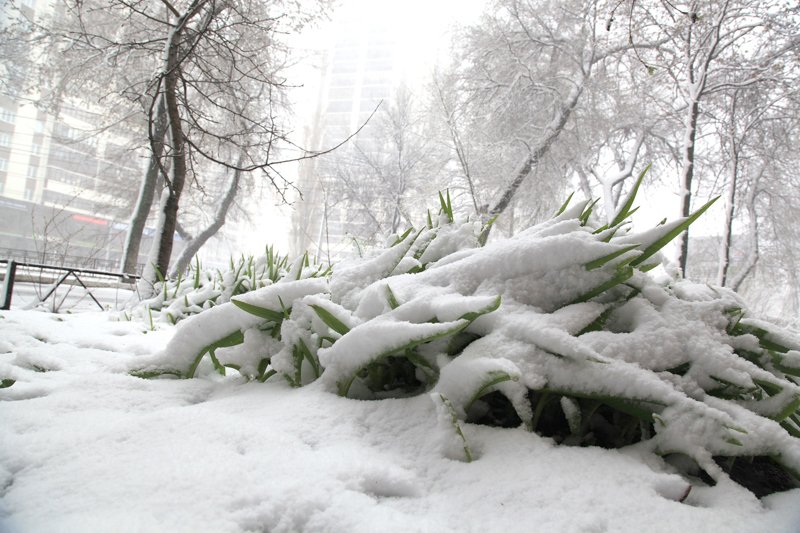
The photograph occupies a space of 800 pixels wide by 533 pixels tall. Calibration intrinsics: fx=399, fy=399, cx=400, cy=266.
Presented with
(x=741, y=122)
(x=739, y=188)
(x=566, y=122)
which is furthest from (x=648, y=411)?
(x=739, y=188)

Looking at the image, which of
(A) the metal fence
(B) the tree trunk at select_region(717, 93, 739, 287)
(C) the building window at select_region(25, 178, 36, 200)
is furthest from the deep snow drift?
(C) the building window at select_region(25, 178, 36, 200)

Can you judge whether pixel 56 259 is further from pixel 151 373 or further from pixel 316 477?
pixel 316 477

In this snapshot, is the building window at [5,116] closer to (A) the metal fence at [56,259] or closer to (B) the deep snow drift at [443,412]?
(A) the metal fence at [56,259]

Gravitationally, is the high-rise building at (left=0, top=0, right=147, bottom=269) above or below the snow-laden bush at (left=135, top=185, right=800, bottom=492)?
above

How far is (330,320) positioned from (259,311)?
0.21 meters

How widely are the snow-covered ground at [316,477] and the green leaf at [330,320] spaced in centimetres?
15

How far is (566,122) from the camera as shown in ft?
31.5

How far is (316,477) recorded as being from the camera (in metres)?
0.56

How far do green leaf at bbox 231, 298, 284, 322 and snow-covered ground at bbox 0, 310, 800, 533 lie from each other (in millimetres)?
235

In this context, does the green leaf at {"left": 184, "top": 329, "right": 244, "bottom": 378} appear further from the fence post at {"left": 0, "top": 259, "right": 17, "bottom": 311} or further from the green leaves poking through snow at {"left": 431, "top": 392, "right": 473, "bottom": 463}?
the fence post at {"left": 0, "top": 259, "right": 17, "bottom": 311}

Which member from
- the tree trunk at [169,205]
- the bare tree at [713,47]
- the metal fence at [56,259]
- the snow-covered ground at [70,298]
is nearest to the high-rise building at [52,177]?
the metal fence at [56,259]

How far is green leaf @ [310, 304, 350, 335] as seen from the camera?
93cm

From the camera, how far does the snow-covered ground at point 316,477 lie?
487mm

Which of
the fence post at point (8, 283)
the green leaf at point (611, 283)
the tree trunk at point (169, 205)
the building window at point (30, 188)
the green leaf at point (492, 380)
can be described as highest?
the building window at point (30, 188)
